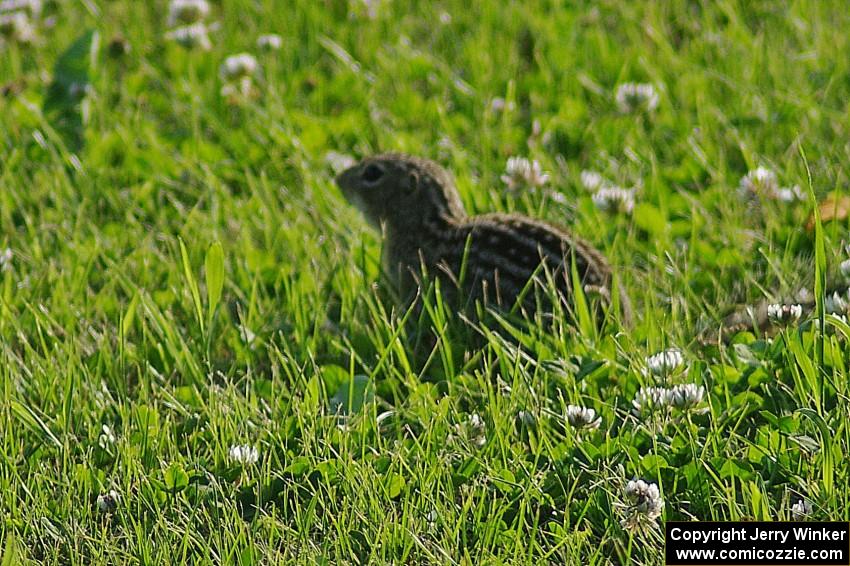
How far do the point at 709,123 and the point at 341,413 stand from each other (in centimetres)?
314

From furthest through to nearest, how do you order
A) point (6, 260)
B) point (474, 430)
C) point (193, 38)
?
point (193, 38)
point (6, 260)
point (474, 430)

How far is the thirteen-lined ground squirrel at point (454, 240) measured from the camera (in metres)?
5.13

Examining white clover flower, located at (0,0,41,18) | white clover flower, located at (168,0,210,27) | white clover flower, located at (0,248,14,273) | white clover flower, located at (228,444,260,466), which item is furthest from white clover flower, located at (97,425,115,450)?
white clover flower, located at (0,0,41,18)

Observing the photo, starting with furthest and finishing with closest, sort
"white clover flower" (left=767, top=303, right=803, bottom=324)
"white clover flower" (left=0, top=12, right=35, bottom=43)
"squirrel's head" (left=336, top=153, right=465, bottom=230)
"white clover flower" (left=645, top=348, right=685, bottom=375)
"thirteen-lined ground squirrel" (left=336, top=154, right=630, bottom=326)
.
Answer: "white clover flower" (left=0, top=12, right=35, bottom=43)
"squirrel's head" (left=336, top=153, right=465, bottom=230)
"thirteen-lined ground squirrel" (left=336, top=154, right=630, bottom=326)
"white clover flower" (left=767, top=303, right=803, bottom=324)
"white clover flower" (left=645, top=348, right=685, bottom=375)

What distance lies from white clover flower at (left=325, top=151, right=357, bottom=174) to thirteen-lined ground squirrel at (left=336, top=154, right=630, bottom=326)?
0.57 m

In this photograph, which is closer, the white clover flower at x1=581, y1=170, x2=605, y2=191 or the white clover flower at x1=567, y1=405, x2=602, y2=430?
the white clover flower at x1=567, y1=405, x2=602, y2=430

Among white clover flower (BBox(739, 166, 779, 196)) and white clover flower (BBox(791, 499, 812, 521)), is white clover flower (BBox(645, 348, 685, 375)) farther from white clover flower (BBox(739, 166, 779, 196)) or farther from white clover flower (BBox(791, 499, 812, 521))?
white clover flower (BBox(739, 166, 779, 196))

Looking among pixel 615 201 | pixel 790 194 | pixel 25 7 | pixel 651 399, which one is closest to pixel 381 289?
pixel 615 201

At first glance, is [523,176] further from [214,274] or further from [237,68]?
[237,68]

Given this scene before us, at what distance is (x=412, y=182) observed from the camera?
233 inches

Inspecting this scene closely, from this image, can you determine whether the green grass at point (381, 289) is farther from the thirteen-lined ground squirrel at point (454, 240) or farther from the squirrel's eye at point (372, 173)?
the squirrel's eye at point (372, 173)

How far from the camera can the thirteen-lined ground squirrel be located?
5.13 m

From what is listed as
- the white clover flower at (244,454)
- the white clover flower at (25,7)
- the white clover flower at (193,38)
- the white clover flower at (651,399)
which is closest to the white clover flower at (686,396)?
the white clover flower at (651,399)

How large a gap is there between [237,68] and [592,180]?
2.32 m
